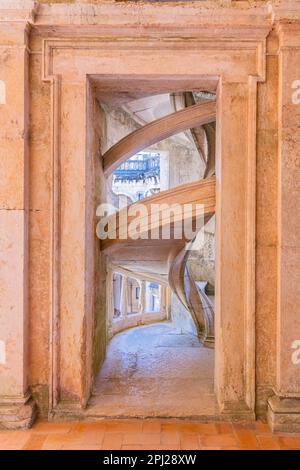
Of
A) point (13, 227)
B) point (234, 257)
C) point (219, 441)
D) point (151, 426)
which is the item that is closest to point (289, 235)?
point (234, 257)

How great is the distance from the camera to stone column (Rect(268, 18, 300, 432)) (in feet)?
9.76

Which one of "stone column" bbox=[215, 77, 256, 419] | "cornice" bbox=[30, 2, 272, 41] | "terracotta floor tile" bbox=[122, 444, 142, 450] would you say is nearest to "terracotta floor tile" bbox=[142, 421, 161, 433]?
"terracotta floor tile" bbox=[122, 444, 142, 450]

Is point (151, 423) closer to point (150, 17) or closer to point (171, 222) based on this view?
point (171, 222)

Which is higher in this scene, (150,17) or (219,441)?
(150,17)

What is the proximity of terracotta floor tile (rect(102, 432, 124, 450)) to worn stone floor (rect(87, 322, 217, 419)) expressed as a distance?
0.23 m

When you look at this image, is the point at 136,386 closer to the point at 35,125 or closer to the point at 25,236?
the point at 25,236

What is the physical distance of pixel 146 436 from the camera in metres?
2.87

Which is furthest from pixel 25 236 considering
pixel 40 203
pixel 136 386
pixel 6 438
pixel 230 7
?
pixel 230 7

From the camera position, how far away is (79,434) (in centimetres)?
290

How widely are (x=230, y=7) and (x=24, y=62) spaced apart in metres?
1.85

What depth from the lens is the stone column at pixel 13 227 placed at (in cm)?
299

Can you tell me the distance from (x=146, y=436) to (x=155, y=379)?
0.95 m
